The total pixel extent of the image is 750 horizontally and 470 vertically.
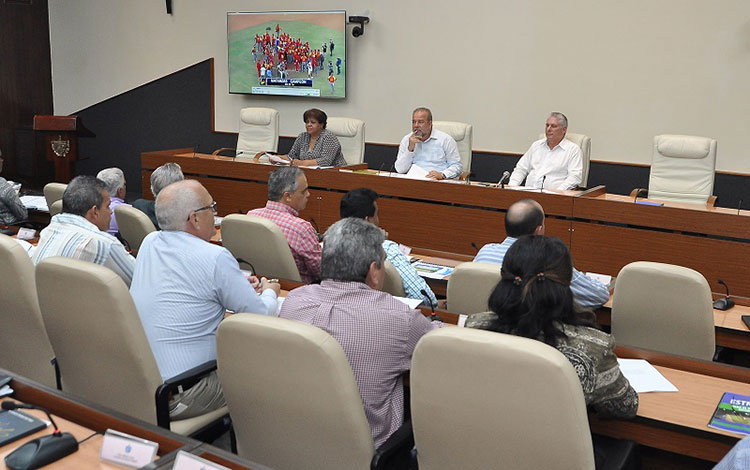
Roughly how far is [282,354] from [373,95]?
668cm

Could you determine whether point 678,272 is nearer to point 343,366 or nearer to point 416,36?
point 343,366

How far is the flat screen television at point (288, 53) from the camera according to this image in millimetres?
8367

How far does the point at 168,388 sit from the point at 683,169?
16.2 ft

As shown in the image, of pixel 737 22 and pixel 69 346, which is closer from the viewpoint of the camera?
pixel 69 346

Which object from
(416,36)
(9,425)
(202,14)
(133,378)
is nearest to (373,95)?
(416,36)

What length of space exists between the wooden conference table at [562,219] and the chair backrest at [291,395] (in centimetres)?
350

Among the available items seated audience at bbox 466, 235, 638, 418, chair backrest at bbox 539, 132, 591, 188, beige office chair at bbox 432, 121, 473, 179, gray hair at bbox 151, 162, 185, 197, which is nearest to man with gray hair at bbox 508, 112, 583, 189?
chair backrest at bbox 539, 132, 591, 188

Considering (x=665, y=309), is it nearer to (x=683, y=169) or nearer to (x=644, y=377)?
(x=644, y=377)

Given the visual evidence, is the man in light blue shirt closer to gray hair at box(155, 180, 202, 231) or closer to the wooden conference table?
gray hair at box(155, 180, 202, 231)

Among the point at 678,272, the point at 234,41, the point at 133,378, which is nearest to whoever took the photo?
the point at 133,378

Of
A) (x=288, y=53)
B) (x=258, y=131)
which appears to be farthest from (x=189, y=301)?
(x=288, y=53)

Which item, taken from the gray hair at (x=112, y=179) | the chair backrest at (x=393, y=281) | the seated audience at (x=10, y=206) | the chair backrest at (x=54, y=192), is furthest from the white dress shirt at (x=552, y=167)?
the seated audience at (x=10, y=206)

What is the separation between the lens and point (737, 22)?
646 cm

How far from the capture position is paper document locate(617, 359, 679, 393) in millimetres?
2232
